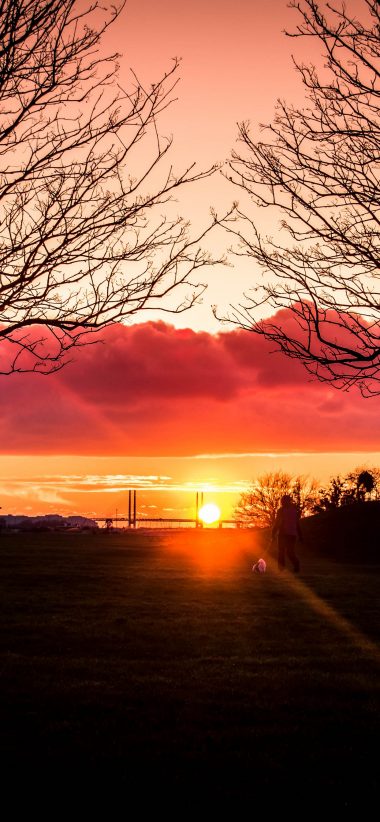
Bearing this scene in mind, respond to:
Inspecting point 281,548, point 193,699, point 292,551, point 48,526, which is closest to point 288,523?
point 292,551

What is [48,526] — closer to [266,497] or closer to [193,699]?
[266,497]

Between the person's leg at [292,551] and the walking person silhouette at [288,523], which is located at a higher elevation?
the walking person silhouette at [288,523]

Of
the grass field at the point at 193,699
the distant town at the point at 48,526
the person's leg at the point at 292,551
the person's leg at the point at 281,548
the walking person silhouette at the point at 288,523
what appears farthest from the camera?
the distant town at the point at 48,526

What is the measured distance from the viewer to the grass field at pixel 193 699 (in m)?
5.54

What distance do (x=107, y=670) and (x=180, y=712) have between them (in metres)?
1.95

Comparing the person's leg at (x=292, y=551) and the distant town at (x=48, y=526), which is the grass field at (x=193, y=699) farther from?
the distant town at (x=48, y=526)

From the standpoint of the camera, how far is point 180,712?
7.35m

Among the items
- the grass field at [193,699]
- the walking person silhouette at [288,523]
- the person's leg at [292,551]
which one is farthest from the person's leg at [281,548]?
the grass field at [193,699]

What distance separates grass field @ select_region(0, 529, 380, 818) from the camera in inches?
218

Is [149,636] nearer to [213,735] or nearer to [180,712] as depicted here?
[180,712]

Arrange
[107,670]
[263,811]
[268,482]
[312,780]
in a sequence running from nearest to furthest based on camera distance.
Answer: [263,811] → [312,780] → [107,670] → [268,482]

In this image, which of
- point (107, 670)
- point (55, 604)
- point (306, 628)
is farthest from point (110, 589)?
point (107, 670)

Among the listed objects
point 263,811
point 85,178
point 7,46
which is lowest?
point 263,811

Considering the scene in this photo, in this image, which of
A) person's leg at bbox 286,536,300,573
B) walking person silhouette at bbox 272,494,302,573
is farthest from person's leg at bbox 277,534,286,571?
person's leg at bbox 286,536,300,573
